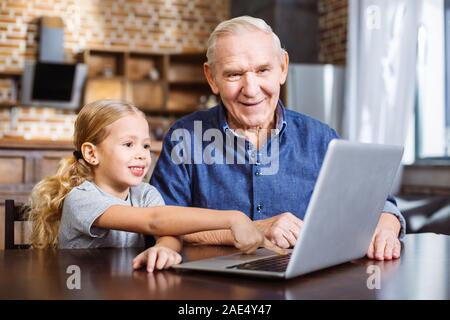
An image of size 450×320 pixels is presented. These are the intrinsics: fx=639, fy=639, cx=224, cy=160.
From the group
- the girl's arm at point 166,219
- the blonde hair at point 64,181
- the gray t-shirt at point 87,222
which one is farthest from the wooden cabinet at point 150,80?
the girl's arm at point 166,219

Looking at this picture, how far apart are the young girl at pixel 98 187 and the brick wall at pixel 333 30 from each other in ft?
15.1

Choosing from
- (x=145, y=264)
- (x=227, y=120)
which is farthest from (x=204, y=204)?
(x=145, y=264)

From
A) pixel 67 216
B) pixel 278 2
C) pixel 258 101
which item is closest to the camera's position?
pixel 67 216

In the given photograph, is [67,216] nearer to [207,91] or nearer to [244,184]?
[244,184]

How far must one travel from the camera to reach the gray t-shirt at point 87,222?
153 cm

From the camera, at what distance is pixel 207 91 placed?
8008mm

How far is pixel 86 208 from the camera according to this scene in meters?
1.55

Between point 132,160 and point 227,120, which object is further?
point 227,120

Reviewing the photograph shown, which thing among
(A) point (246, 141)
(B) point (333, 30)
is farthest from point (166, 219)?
(B) point (333, 30)

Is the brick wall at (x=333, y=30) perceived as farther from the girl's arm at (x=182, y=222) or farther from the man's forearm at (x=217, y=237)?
the girl's arm at (x=182, y=222)

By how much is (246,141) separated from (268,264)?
773 millimetres

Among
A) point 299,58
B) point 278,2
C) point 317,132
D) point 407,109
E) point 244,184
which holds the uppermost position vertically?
point 278,2
